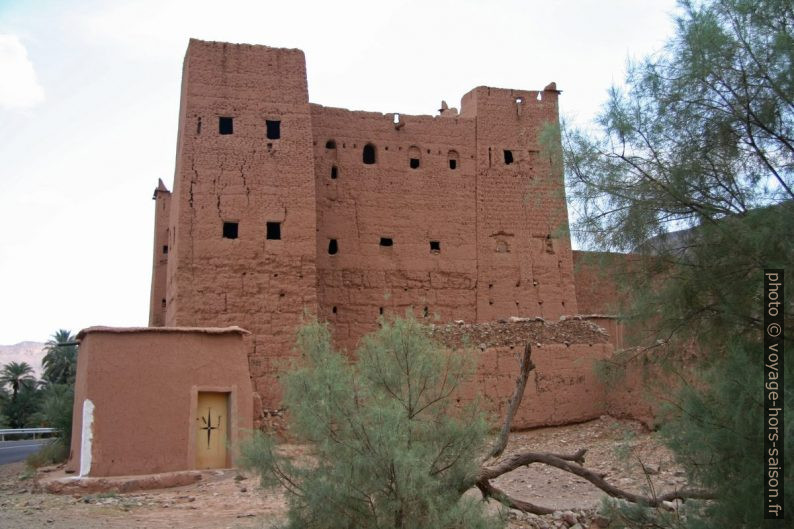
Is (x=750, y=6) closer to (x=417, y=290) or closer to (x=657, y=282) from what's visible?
(x=657, y=282)

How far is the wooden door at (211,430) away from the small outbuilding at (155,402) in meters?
0.02

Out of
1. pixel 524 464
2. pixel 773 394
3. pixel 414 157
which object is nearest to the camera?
pixel 773 394

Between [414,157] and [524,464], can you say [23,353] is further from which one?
[524,464]

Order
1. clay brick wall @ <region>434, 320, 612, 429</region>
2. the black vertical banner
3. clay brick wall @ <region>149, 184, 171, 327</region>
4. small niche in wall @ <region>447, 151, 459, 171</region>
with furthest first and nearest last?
1. clay brick wall @ <region>149, 184, 171, 327</region>
2. small niche in wall @ <region>447, 151, 459, 171</region>
3. clay brick wall @ <region>434, 320, 612, 429</region>
4. the black vertical banner

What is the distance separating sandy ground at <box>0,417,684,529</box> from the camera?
34.6ft

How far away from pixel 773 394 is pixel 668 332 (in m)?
1.80

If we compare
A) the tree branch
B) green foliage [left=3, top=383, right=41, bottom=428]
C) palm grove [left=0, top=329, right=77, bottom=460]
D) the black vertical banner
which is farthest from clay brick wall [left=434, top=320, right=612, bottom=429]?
green foliage [left=3, top=383, right=41, bottom=428]

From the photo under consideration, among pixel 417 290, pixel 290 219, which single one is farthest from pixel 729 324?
pixel 417 290

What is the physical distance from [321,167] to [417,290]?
425cm

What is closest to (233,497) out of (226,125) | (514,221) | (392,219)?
(226,125)

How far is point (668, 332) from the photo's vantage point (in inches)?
350

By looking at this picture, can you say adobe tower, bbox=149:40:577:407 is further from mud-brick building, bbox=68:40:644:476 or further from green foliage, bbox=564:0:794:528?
green foliage, bbox=564:0:794:528

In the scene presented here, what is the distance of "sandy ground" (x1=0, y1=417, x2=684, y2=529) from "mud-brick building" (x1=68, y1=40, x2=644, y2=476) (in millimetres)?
1646

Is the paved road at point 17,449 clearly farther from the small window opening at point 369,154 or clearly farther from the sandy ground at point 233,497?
the small window opening at point 369,154
